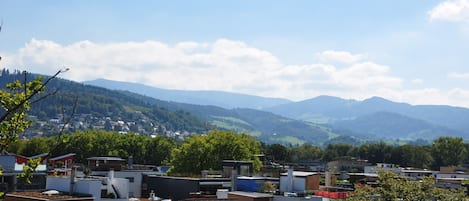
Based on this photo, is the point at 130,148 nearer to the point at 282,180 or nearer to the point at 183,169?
the point at 183,169

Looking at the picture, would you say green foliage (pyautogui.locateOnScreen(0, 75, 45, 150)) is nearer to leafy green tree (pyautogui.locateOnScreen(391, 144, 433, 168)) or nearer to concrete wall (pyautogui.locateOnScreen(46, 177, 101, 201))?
concrete wall (pyautogui.locateOnScreen(46, 177, 101, 201))

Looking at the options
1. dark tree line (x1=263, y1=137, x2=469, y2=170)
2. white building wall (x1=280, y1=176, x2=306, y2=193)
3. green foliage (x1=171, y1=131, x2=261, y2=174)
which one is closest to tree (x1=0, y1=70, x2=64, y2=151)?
white building wall (x1=280, y1=176, x2=306, y2=193)

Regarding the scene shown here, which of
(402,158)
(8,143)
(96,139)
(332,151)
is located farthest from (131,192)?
(332,151)

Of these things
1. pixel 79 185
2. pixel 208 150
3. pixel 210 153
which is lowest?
pixel 79 185

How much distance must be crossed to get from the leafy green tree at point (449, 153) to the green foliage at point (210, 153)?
8082 cm

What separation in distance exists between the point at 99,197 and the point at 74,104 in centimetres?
3000

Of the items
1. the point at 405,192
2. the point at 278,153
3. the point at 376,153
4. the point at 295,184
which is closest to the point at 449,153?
the point at 376,153

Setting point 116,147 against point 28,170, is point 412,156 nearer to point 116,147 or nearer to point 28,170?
point 116,147

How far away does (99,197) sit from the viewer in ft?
120

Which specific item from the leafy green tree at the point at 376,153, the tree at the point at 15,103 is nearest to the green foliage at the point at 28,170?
the tree at the point at 15,103

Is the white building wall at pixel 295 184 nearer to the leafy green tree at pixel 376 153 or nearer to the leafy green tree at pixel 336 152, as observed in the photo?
the leafy green tree at pixel 376 153

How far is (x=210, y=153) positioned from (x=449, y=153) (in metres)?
89.3

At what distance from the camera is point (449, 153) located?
155 metres

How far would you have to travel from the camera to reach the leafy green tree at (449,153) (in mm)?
154125
